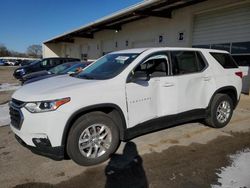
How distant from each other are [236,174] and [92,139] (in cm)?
215

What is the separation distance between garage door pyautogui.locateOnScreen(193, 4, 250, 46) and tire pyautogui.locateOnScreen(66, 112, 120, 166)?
817 cm

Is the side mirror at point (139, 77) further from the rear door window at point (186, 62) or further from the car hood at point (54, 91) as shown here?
the rear door window at point (186, 62)

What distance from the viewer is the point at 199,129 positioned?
17.1 ft

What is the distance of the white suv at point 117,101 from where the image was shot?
318 centimetres

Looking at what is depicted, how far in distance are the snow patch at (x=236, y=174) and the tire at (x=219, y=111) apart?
131 cm

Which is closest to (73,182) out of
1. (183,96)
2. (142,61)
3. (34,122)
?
(34,122)

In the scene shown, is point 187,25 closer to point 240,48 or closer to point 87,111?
point 240,48

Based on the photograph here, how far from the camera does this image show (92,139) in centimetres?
350

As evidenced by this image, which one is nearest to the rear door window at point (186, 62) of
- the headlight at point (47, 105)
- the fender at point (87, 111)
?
the fender at point (87, 111)

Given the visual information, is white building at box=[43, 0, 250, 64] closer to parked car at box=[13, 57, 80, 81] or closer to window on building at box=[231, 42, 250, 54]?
window on building at box=[231, 42, 250, 54]

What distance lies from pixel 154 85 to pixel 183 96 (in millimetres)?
773

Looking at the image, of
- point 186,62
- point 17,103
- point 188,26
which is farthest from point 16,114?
point 188,26

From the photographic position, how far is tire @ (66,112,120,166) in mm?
3314

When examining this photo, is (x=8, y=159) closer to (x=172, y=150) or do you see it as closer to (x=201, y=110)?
(x=172, y=150)
